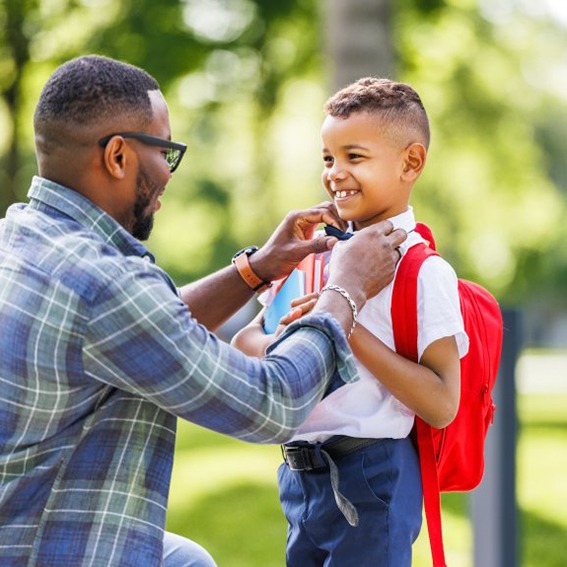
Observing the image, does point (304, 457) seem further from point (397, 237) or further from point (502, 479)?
point (502, 479)

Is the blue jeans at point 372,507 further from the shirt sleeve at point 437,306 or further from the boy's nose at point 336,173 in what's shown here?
the boy's nose at point 336,173

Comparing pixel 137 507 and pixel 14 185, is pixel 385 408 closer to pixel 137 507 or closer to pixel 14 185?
pixel 137 507

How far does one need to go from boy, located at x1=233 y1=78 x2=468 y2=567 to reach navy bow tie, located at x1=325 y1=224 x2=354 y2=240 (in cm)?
4

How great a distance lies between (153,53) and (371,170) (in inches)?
522

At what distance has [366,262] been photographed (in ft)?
8.14

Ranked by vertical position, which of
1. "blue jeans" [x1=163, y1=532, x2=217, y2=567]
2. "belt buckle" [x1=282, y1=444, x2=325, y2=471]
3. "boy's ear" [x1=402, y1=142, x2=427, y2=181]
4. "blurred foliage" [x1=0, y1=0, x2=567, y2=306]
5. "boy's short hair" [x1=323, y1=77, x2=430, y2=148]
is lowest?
"blue jeans" [x1=163, y1=532, x2=217, y2=567]

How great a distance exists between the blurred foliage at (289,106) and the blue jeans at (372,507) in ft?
21.2

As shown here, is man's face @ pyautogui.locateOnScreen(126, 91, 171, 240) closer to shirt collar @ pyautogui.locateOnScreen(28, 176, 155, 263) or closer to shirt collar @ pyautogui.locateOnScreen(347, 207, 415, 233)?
shirt collar @ pyautogui.locateOnScreen(28, 176, 155, 263)

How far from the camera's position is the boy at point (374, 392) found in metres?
2.54

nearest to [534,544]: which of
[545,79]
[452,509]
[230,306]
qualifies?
[452,509]

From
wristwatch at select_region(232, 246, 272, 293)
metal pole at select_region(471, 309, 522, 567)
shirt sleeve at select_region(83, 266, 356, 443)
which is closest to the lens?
shirt sleeve at select_region(83, 266, 356, 443)

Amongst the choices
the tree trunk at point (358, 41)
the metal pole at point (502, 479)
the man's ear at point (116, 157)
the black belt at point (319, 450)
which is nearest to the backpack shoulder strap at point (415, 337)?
the black belt at point (319, 450)

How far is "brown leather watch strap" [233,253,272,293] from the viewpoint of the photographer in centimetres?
306

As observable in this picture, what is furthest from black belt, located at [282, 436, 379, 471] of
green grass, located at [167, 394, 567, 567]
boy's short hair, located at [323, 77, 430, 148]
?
green grass, located at [167, 394, 567, 567]
